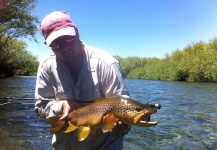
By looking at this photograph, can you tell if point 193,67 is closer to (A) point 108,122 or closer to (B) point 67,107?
(B) point 67,107

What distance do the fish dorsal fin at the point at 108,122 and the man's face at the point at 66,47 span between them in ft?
2.06

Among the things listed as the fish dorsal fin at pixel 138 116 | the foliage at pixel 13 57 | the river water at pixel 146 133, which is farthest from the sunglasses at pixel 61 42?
the foliage at pixel 13 57

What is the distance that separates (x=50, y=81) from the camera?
2887 millimetres

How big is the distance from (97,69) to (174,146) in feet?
19.6

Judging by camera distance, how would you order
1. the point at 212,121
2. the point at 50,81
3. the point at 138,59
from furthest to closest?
the point at 138,59, the point at 212,121, the point at 50,81

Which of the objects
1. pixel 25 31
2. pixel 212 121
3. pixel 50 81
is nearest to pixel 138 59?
pixel 25 31

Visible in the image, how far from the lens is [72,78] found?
9.25 feet

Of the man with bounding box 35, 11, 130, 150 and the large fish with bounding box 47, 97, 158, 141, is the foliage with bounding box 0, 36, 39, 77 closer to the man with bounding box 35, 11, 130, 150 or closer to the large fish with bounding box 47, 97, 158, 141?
the man with bounding box 35, 11, 130, 150

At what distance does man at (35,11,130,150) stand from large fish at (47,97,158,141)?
0.33 ft

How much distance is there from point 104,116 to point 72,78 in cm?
55

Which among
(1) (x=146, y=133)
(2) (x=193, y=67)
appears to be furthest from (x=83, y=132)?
(2) (x=193, y=67)

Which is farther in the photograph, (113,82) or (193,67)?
(193,67)

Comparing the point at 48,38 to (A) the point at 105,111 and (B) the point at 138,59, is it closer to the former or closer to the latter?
(A) the point at 105,111

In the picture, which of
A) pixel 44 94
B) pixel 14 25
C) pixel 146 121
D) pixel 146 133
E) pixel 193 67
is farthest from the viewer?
pixel 193 67
